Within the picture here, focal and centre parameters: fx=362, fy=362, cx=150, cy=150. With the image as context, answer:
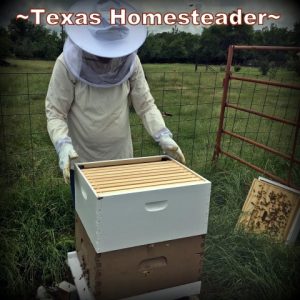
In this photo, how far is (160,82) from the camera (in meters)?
5.02

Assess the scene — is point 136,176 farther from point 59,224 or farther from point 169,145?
point 59,224

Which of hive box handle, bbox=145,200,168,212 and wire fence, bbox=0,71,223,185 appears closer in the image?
hive box handle, bbox=145,200,168,212

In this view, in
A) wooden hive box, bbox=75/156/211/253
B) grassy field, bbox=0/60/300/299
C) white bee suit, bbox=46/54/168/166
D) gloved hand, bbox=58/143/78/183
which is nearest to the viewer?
wooden hive box, bbox=75/156/211/253

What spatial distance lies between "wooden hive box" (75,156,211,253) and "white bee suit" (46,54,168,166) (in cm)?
38

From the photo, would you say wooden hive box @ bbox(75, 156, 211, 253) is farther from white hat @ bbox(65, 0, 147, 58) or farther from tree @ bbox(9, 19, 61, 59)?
tree @ bbox(9, 19, 61, 59)

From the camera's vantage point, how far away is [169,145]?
2.01 metres

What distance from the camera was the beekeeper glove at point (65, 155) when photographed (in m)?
1.72

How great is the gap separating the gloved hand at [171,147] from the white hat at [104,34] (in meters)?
0.52

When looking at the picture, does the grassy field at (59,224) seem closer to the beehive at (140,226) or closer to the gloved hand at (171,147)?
the beehive at (140,226)

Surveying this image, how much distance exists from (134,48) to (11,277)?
5.00 feet

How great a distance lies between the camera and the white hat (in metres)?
1.78

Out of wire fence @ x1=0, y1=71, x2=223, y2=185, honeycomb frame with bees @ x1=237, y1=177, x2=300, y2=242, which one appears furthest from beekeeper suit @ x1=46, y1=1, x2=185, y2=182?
honeycomb frame with bees @ x1=237, y1=177, x2=300, y2=242

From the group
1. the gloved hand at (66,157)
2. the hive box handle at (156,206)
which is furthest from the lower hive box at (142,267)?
the gloved hand at (66,157)

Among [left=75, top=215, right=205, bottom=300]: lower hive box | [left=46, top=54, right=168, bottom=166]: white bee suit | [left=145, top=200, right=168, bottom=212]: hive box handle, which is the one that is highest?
[left=46, top=54, right=168, bottom=166]: white bee suit
